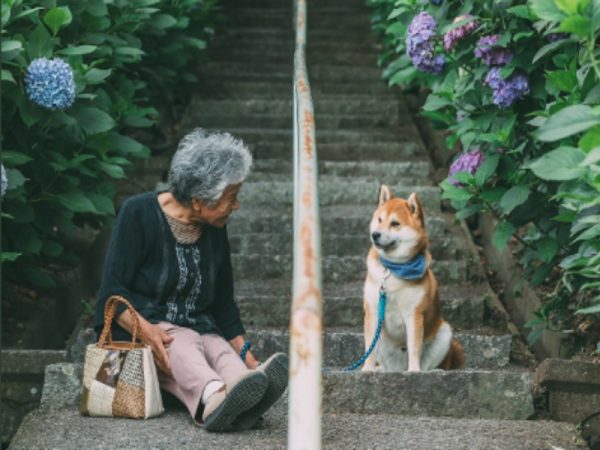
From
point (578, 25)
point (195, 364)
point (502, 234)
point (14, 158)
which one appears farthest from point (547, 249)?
point (14, 158)

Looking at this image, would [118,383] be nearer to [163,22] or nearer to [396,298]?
[396,298]

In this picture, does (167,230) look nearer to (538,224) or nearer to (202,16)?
(538,224)

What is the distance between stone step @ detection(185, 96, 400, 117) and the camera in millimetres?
8477

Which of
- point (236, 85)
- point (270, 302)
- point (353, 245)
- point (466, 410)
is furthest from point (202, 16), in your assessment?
point (466, 410)

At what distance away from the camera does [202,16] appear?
8.37 metres

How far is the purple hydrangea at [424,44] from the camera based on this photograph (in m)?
4.79

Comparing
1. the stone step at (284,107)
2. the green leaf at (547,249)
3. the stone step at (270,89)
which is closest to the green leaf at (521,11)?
the green leaf at (547,249)

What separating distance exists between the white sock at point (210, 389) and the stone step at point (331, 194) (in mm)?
3084

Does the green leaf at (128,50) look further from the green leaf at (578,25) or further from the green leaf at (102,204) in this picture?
the green leaf at (578,25)

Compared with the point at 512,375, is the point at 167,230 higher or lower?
higher

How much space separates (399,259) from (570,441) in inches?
53.7

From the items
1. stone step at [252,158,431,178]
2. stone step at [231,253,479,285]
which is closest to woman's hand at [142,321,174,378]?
stone step at [231,253,479,285]

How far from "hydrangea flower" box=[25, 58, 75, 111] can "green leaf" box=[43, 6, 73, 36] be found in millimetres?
230

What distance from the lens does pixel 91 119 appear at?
495 centimetres
